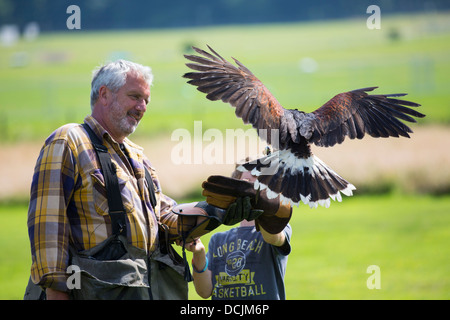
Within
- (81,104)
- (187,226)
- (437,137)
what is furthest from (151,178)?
(81,104)

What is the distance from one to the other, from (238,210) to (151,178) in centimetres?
55

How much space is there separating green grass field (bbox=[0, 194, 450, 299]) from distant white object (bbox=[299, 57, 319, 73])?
135ft

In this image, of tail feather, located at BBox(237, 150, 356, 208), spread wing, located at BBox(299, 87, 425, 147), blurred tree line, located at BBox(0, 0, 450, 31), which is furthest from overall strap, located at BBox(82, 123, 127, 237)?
blurred tree line, located at BBox(0, 0, 450, 31)

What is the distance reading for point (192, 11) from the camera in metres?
67.6

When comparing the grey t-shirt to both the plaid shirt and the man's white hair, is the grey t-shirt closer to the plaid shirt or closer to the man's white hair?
the plaid shirt

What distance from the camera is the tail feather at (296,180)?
3768mm

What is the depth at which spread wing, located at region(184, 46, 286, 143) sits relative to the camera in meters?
4.24

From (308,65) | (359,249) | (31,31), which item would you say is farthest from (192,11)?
(359,249)

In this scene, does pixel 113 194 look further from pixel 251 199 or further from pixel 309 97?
pixel 309 97

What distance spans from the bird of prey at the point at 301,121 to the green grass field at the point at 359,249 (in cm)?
367

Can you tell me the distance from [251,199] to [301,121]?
105 centimetres

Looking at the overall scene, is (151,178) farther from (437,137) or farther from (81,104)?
(81,104)

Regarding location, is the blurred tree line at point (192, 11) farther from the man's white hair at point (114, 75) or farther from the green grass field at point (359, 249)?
the man's white hair at point (114, 75)

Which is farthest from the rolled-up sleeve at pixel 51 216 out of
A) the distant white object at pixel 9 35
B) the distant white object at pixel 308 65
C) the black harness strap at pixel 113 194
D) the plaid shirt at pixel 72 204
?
the distant white object at pixel 9 35
